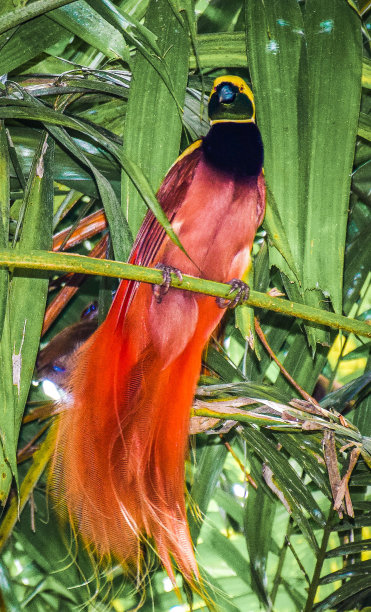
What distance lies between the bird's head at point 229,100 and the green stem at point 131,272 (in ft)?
1.44

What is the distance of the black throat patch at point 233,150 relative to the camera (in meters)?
1.13

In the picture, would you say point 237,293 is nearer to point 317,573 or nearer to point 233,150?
point 233,150

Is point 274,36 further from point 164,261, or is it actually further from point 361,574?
point 361,574

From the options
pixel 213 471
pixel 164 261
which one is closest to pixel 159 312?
pixel 164 261

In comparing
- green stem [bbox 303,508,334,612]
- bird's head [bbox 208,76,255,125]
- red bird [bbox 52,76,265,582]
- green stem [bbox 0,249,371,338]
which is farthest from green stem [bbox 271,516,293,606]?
bird's head [bbox 208,76,255,125]

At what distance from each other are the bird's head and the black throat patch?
1cm

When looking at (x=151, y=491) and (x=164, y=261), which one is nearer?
(x=151, y=491)

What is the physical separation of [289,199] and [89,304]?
0.79 metres

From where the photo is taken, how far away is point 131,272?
0.68 meters

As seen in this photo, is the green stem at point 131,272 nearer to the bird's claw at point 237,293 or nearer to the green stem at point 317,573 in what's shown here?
the bird's claw at point 237,293

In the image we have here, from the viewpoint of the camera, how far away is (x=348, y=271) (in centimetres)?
128

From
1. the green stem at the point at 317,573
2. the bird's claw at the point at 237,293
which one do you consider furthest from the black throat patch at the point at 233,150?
the green stem at the point at 317,573

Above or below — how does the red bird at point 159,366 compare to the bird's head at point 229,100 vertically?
below

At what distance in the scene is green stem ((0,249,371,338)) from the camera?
24.7 inches
